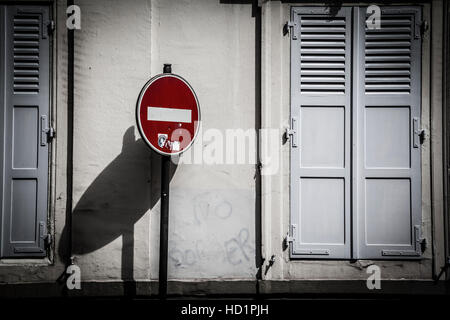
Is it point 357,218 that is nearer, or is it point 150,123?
point 150,123

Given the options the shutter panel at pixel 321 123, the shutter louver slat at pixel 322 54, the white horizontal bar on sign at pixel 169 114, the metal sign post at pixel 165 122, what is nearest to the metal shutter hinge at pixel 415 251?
the shutter panel at pixel 321 123

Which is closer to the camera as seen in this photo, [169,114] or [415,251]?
[169,114]

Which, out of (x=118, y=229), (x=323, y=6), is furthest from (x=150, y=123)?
(x=323, y=6)

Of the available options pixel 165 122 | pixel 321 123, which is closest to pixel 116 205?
pixel 165 122

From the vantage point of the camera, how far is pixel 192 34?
13.5 feet

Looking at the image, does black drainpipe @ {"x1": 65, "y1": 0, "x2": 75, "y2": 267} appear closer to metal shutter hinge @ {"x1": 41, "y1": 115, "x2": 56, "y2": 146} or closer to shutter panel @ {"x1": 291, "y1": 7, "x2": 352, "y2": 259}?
metal shutter hinge @ {"x1": 41, "y1": 115, "x2": 56, "y2": 146}

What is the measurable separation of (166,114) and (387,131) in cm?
250

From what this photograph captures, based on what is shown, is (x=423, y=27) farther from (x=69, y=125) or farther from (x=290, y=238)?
(x=69, y=125)

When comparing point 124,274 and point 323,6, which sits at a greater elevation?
point 323,6

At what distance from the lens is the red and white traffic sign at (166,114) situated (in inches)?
125

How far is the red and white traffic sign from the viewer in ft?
10.4

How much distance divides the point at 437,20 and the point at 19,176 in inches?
195

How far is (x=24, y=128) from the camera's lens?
161 inches

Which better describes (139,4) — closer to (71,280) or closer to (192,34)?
(192,34)
